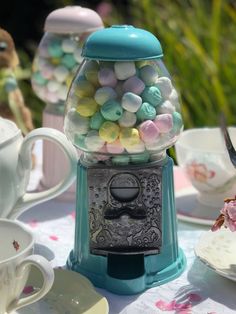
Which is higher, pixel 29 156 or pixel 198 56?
pixel 29 156

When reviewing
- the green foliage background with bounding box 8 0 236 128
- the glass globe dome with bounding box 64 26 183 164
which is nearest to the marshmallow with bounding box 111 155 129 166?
the glass globe dome with bounding box 64 26 183 164

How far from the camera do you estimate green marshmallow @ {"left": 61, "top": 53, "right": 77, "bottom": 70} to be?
36.1 inches

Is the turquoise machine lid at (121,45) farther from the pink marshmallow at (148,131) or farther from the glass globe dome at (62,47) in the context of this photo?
the glass globe dome at (62,47)

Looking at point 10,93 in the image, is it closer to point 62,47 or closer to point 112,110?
point 62,47

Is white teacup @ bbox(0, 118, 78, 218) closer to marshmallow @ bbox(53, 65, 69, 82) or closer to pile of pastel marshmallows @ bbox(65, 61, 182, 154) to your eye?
pile of pastel marshmallows @ bbox(65, 61, 182, 154)

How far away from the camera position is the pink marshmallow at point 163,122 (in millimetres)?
662

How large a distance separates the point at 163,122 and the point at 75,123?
9cm

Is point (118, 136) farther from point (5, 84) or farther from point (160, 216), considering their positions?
point (5, 84)

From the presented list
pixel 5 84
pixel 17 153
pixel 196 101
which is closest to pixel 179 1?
pixel 196 101

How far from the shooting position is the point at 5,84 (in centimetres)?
96

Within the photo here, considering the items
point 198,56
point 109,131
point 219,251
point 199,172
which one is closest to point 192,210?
point 199,172

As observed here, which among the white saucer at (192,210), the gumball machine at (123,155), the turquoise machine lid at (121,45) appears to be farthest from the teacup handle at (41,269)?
the white saucer at (192,210)

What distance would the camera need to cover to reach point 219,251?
709 mm

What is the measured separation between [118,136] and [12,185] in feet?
0.44
